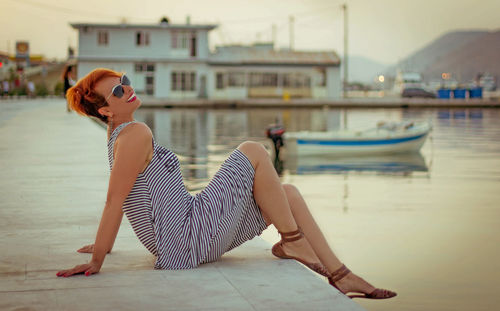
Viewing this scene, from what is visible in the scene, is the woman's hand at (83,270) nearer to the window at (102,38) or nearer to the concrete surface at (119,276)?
the concrete surface at (119,276)

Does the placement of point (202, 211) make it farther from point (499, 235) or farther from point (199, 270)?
point (499, 235)

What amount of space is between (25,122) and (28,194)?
48.4ft

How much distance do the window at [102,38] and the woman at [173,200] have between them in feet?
171

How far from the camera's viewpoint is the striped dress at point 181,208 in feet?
13.5

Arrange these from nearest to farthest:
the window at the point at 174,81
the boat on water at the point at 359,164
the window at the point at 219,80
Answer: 1. the boat on water at the point at 359,164
2. the window at the point at 174,81
3. the window at the point at 219,80

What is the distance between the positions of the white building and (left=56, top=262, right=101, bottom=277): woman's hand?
167ft


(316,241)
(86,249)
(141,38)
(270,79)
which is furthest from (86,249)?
(270,79)

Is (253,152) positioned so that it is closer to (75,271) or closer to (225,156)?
(75,271)

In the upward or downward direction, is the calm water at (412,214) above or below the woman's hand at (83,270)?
below

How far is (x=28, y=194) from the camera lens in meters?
7.77

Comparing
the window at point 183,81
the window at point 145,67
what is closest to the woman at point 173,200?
the window at point 183,81

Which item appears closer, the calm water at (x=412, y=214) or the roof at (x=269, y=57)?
the calm water at (x=412, y=214)

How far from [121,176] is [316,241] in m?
1.25

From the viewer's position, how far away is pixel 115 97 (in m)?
4.15
